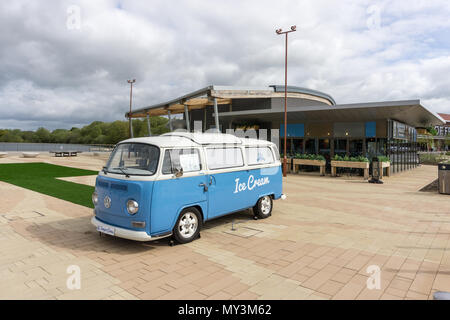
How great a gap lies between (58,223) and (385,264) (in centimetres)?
722

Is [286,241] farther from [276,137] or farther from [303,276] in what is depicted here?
[276,137]

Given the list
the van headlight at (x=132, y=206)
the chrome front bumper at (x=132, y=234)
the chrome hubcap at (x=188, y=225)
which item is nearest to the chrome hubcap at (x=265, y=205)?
the chrome hubcap at (x=188, y=225)

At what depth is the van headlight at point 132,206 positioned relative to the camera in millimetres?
5289

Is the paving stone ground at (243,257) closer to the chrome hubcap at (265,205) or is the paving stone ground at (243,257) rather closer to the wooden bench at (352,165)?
the chrome hubcap at (265,205)

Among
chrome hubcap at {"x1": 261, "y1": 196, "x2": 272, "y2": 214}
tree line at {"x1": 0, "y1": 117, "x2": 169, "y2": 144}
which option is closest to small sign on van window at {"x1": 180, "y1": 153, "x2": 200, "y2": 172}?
chrome hubcap at {"x1": 261, "y1": 196, "x2": 272, "y2": 214}

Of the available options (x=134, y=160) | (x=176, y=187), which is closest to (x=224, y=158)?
(x=176, y=187)

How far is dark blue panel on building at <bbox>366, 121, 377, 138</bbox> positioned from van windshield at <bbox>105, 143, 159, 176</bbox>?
58.2 feet

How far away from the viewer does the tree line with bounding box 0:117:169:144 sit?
94375mm

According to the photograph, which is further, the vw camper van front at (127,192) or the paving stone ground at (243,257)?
the vw camper van front at (127,192)

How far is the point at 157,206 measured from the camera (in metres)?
5.36

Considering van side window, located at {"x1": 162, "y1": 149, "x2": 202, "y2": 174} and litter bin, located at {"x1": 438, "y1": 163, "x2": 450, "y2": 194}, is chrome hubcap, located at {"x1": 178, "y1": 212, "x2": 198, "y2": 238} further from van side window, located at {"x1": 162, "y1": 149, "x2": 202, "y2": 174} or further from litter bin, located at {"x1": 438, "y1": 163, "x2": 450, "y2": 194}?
litter bin, located at {"x1": 438, "y1": 163, "x2": 450, "y2": 194}

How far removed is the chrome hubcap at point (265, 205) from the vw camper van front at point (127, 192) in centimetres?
370

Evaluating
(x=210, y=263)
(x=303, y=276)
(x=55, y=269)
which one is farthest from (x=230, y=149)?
(x=55, y=269)

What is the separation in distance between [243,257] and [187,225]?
138cm
